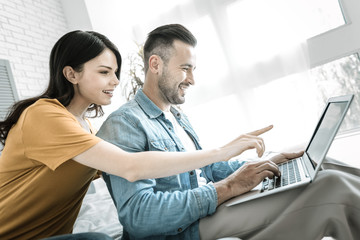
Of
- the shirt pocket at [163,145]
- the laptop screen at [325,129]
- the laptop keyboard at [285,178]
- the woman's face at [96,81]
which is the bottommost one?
the laptop keyboard at [285,178]

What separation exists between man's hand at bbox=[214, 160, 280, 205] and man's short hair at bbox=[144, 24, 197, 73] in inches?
28.5

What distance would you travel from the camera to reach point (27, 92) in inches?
147

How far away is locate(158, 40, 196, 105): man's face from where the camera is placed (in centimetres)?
164

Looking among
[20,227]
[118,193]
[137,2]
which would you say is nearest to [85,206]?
[20,227]

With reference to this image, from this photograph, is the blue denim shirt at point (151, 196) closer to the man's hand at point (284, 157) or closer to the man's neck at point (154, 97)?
the man's neck at point (154, 97)

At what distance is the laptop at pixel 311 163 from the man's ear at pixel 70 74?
2.87 feet

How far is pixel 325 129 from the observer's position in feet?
4.03

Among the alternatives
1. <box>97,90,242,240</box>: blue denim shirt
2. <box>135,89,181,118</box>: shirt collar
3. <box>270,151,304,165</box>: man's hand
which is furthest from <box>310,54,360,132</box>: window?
<box>97,90,242,240</box>: blue denim shirt

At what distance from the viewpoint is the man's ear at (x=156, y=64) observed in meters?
1.67

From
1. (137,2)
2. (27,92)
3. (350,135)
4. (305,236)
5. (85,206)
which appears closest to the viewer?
(305,236)

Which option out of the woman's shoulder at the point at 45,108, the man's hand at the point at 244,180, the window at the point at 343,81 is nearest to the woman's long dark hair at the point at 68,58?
the woman's shoulder at the point at 45,108

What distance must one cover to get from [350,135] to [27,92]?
3.32 meters

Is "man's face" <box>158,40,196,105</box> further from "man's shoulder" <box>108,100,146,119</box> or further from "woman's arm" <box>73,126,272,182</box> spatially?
"woman's arm" <box>73,126,272,182</box>

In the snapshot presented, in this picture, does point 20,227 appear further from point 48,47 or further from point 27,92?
point 48,47
